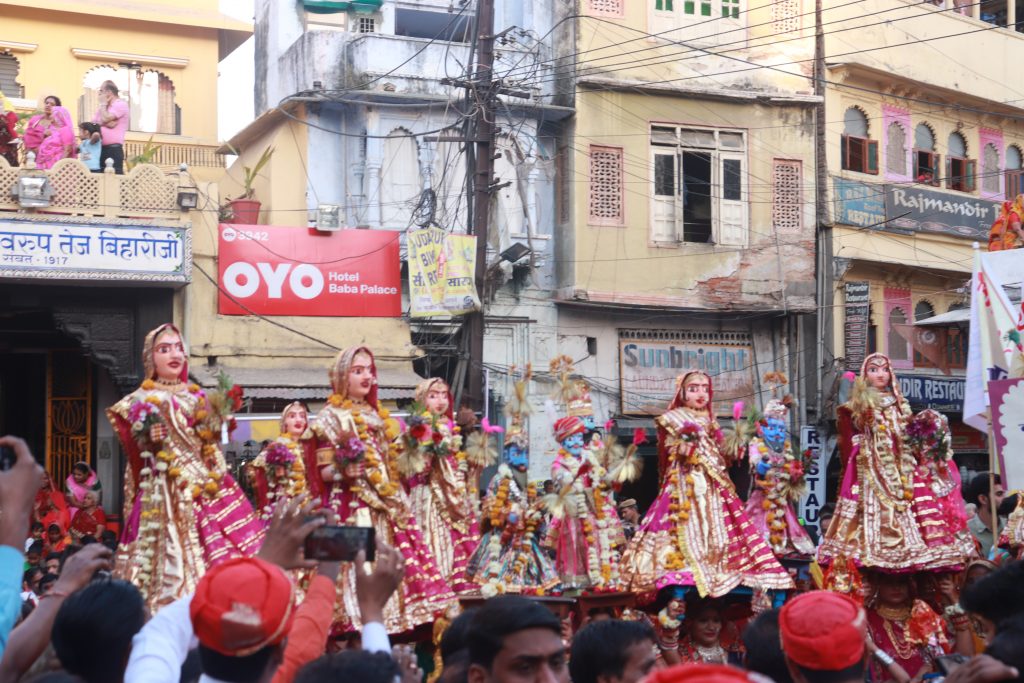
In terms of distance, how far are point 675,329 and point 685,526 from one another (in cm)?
1257

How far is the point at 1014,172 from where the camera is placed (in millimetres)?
26219

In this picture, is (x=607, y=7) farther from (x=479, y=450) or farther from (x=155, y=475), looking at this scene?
(x=155, y=475)

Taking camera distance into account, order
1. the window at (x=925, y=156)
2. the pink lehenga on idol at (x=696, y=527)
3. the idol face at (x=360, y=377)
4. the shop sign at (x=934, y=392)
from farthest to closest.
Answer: the window at (x=925, y=156)
the shop sign at (x=934, y=392)
the pink lehenga on idol at (x=696, y=527)
the idol face at (x=360, y=377)

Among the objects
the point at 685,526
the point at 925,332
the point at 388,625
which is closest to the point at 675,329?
the point at 925,332

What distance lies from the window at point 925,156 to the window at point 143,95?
12.6 metres

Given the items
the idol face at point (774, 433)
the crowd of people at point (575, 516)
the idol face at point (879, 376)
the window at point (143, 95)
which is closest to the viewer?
the crowd of people at point (575, 516)

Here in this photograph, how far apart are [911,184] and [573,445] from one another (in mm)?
15049

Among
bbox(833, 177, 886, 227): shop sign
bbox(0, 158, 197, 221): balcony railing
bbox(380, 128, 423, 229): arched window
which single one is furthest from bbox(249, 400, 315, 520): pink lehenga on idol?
bbox(833, 177, 886, 227): shop sign

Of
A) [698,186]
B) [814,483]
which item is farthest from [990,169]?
[814,483]

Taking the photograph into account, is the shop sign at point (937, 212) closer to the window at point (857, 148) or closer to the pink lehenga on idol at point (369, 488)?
the window at point (857, 148)

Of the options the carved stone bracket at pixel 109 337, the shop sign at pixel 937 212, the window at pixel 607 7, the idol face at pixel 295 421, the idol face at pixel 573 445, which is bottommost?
the idol face at pixel 573 445

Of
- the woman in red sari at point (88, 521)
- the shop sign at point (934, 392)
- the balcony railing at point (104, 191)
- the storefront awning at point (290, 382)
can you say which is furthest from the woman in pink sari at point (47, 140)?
the shop sign at point (934, 392)

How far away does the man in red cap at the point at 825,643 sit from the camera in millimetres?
4062

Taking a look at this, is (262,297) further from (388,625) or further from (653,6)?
(388,625)
